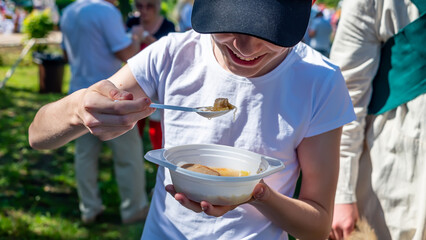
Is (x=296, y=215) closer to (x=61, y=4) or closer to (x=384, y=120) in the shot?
(x=384, y=120)

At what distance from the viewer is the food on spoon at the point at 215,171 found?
1142 millimetres

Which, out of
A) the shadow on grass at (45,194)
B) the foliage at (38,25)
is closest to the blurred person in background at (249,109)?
the shadow on grass at (45,194)

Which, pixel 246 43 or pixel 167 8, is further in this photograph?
pixel 167 8

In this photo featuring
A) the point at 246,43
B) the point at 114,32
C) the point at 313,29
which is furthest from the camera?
the point at 313,29

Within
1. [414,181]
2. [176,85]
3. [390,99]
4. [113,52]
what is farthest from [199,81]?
[113,52]

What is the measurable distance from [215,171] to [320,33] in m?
7.47

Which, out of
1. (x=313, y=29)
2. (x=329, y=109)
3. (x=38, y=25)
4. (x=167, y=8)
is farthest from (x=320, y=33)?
(x=167, y=8)

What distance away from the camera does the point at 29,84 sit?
28.5ft

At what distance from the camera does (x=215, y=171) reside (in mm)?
1172

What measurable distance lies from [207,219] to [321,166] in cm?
38

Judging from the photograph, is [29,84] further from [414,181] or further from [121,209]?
[414,181]

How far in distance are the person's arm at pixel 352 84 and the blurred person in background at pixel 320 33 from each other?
6541 millimetres

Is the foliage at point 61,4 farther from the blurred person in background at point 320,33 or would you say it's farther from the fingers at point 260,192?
the fingers at point 260,192

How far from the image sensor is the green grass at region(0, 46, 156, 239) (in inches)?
147
